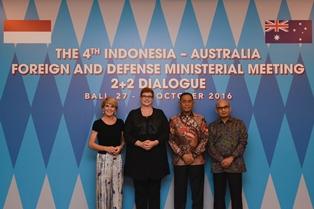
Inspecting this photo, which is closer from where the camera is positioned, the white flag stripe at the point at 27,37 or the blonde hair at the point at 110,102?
the blonde hair at the point at 110,102

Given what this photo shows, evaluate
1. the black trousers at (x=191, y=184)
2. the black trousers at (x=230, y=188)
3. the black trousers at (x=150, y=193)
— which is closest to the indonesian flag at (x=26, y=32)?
the black trousers at (x=150, y=193)

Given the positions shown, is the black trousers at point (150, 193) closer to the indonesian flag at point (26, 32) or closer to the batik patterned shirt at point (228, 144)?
the batik patterned shirt at point (228, 144)

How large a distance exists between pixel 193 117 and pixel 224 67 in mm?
807

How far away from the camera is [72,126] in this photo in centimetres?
499

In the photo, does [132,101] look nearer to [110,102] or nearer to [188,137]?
[110,102]

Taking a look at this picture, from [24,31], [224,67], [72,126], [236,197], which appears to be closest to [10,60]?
[24,31]

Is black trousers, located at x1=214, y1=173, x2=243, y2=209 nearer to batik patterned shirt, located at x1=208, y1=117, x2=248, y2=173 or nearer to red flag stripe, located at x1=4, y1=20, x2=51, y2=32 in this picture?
batik patterned shirt, located at x1=208, y1=117, x2=248, y2=173

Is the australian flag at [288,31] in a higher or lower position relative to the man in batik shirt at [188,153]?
higher

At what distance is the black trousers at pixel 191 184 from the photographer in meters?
4.61

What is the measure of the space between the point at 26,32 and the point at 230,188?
10.4ft

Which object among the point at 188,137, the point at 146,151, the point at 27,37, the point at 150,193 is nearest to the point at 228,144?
the point at 188,137

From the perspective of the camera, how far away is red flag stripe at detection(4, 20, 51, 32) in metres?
5.06

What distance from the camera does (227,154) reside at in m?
4.56

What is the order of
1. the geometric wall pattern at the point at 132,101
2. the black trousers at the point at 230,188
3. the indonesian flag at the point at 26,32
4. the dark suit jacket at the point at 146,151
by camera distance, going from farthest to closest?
1. the indonesian flag at the point at 26,32
2. the geometric wall pattern at the point at 132,101
3. the black trousers at the point at 230,188
4. the dark suit jacket at the point at 146,151
